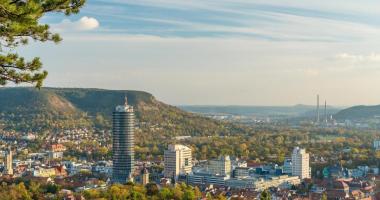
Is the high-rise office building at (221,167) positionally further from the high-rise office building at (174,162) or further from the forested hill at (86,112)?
the forested hill at (86,112)

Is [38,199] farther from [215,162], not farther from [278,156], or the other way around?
[278,156]

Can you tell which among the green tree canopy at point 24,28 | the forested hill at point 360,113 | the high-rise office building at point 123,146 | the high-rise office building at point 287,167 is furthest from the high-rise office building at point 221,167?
the forested hill at point 360,113

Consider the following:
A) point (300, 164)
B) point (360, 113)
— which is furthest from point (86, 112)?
point (360, 113)

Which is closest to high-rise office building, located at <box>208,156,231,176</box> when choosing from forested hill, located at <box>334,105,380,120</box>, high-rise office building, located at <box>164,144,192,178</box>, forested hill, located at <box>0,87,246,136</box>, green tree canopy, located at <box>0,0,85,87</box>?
high-rise office building, located at <box>164,144,192,178</box>

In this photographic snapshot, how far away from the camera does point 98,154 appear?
70188mm

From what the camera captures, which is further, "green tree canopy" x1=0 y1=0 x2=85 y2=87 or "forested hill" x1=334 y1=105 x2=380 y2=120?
"forested hill" x1=334 y1=105 x2=380 y2=120

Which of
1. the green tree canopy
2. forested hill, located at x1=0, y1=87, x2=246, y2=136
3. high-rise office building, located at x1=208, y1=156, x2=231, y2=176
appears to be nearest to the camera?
the green tree canopy

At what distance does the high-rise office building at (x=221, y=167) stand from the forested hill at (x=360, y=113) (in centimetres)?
10652

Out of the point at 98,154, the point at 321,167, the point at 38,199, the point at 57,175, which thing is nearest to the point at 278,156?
the point at 321,167

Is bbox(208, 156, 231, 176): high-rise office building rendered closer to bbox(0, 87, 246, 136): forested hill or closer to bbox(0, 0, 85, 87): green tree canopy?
bbox(0, 87, 246, 136): forested hill

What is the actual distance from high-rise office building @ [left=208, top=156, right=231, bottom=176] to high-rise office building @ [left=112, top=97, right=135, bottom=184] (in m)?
7.04

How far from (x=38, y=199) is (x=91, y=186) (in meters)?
10.6

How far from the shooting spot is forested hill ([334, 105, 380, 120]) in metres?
159

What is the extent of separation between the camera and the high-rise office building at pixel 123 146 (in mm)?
53969
